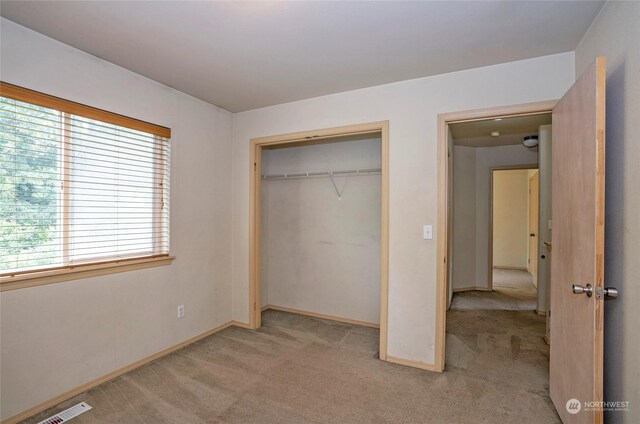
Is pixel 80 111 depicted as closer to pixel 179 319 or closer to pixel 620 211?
pixel 179 319

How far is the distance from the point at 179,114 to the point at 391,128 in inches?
78.4

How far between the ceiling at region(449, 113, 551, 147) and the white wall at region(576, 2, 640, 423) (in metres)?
1.69

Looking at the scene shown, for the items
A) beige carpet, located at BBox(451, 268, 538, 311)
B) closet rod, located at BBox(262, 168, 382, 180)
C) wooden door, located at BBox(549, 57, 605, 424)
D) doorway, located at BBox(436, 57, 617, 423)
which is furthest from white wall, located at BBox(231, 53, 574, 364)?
beige carpet, located at BBox(451, 268, 538, 311)

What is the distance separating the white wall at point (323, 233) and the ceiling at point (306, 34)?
1.37 meters

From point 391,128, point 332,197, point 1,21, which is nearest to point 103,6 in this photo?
point 1,21

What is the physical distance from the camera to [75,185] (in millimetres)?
2195

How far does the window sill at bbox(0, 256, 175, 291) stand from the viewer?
187 cm

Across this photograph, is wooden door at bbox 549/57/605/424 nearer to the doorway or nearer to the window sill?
the doorway

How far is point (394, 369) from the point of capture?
101 inches

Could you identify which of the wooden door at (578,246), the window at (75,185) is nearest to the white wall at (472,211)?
the wooden door at (578,246)

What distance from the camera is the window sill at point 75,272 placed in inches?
73.7

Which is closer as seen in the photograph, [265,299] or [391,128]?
[391,128]

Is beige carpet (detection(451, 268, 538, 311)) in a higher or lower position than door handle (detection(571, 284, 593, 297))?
lower

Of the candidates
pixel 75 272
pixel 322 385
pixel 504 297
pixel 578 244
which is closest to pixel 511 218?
pixel 504 297
